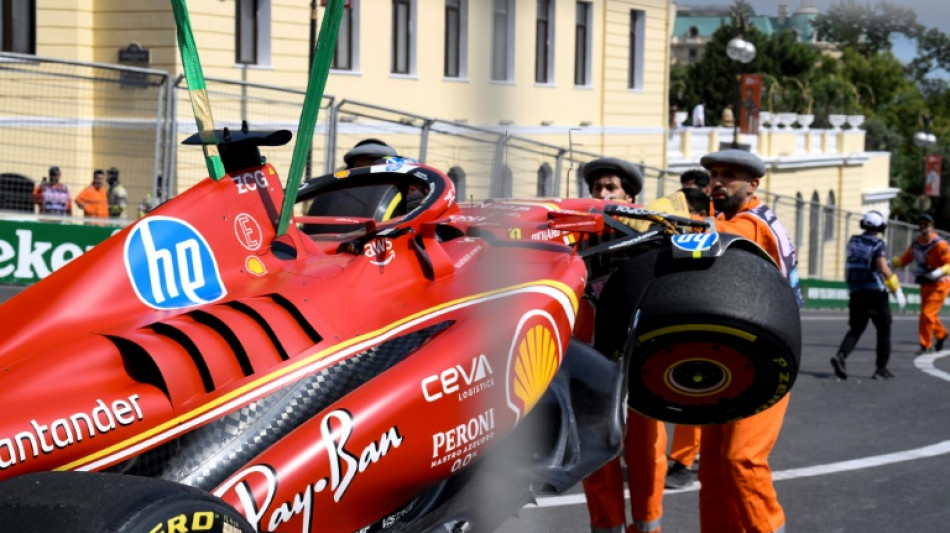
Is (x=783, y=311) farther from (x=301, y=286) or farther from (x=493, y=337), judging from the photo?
(x=301, y=286)

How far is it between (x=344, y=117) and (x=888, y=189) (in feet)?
102

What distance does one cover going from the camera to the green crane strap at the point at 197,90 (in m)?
3.69

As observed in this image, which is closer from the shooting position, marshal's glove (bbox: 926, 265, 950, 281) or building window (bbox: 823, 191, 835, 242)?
marshal's glove (bbox: 926, 265, 950, 281)

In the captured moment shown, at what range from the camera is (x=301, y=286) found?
3711mm

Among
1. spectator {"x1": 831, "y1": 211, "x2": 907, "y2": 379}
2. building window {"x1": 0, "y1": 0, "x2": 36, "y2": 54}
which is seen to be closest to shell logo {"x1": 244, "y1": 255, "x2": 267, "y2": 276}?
spectator {"x1": 831, "y1": 211, "x2": 907, "y2": 379}

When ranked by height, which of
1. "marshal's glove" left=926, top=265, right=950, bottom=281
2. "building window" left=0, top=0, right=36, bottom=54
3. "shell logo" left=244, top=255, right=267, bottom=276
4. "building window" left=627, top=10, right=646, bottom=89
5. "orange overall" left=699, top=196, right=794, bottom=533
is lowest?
"marshal's glove" left=926, top=265, right=950, bottom=281

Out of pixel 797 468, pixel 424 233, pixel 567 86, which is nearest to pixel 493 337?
pixel 424 233

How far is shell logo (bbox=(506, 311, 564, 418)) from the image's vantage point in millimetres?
3758

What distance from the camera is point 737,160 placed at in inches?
237

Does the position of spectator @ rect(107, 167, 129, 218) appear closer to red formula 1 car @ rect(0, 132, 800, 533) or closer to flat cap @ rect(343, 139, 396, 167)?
flat cap @ rect(343, 139, 396, 167)

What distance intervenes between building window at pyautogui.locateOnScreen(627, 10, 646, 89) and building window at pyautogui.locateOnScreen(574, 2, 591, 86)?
62 millimetres

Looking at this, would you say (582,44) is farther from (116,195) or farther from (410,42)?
(116,195)

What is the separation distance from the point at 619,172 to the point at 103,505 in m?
3.94

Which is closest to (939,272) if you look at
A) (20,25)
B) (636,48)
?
(20,25)
